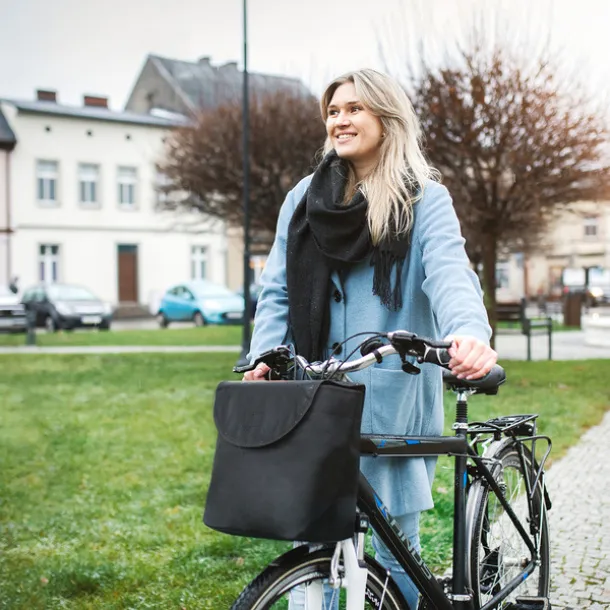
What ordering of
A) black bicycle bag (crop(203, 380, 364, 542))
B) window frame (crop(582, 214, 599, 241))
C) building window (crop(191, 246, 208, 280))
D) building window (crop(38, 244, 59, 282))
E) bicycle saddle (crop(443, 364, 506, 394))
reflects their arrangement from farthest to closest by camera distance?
window frame (crop(582, 214, 599, 241)) → building window (crop(191, 246, 208, 280)) → building window (crop(38, 244, 59, 282)) → bicycle saddle (crop(443, 364, 506, 394)) → black bicycle bag (crop(203, 380, 364, 542))

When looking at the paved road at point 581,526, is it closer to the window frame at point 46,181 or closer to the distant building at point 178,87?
the distant building at point 178,87

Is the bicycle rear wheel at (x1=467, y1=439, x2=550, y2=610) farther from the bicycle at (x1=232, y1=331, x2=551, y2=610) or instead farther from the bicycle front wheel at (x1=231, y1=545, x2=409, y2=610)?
the bicycle front wheel at (x1=231, y1=545, x2=409, y2=610)

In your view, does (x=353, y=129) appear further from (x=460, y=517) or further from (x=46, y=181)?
(x=46, y=181)

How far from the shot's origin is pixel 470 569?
2.86m

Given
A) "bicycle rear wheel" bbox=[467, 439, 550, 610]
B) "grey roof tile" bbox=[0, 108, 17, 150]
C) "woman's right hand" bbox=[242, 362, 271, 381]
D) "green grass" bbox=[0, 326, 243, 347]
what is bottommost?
"green grass" bbox=[0, 326, 243, 347]

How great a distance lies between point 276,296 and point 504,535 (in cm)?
Result: 115

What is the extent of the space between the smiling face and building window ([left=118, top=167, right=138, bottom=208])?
40649 millimetres

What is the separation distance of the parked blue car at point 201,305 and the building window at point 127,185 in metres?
13.4

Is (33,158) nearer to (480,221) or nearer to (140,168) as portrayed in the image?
(140,168)

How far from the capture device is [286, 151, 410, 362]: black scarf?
105 inches

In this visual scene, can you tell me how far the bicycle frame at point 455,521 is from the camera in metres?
2.43

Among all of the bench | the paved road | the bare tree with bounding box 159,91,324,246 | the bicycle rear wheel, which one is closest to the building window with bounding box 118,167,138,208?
the bare tree with bounding box 159,91,324,246

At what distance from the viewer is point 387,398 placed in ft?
8.69

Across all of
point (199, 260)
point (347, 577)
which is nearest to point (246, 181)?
point (347, 577)
